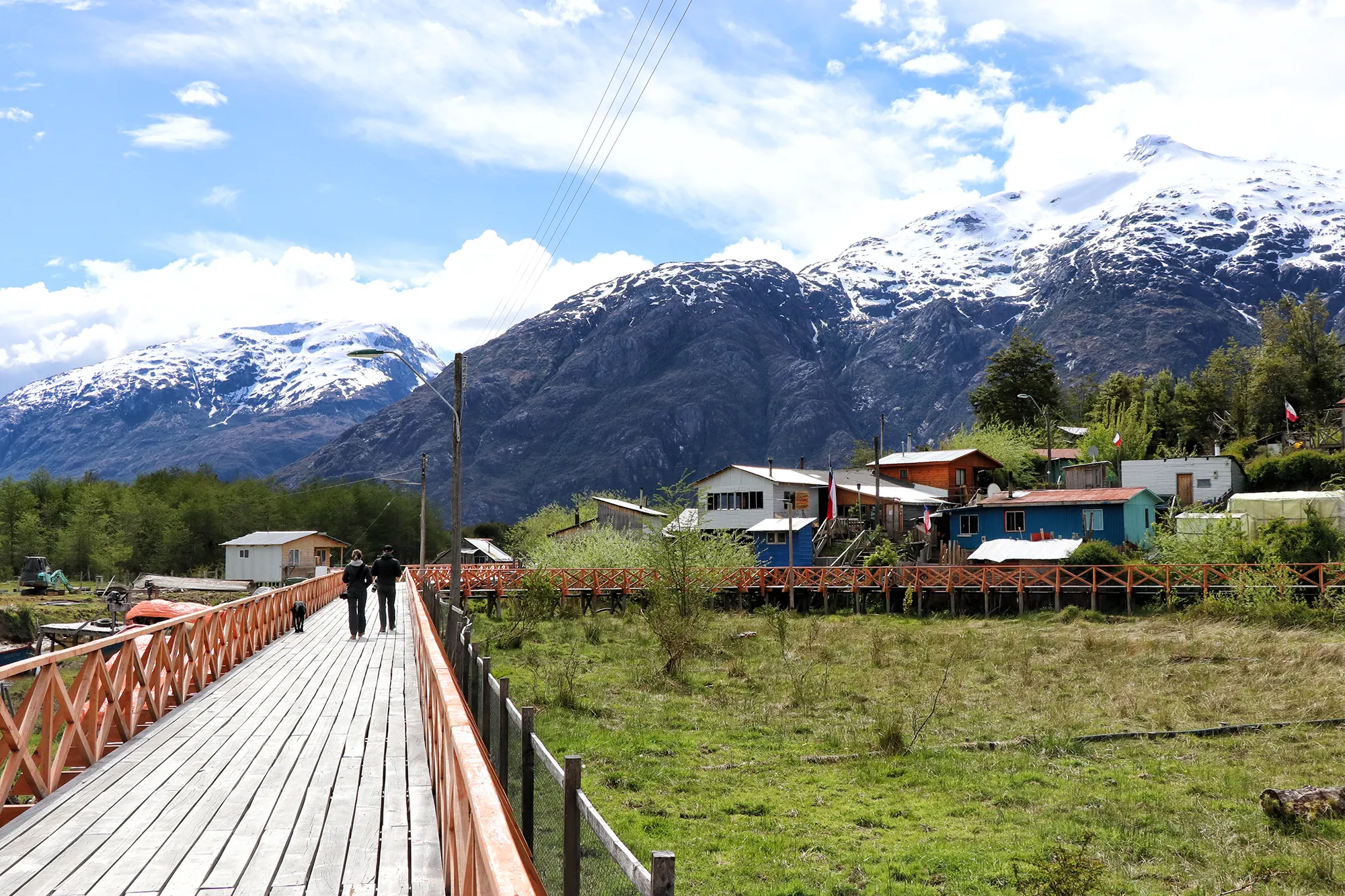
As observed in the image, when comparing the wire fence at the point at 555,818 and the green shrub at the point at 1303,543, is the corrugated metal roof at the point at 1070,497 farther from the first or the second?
the wire fence at the point at 555,818

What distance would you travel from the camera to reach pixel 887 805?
452 inches

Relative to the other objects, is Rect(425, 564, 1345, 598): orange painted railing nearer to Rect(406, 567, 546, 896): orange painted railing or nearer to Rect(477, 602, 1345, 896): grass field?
Rect(477, 602, 1345, 896): grass field

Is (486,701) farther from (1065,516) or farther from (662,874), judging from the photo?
(1065,516)

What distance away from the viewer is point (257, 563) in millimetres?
70125

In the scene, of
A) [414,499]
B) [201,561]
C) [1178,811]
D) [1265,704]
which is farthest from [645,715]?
[414,499]

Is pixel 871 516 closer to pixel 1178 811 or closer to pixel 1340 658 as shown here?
pixel 1340 658

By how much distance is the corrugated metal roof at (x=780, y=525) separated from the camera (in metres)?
54.1

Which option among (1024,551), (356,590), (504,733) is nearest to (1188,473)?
(1024,551)

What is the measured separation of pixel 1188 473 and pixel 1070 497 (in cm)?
1093

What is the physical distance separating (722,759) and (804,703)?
4.66 meters

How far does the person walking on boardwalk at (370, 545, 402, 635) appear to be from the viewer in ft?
68.8

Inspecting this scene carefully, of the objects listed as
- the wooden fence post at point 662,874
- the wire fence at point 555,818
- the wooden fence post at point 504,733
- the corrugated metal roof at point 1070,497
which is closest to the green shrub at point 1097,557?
the corrugated metal roof at point 1070,497

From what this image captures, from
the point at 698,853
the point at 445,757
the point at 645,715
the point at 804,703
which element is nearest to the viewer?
the point at 445,757

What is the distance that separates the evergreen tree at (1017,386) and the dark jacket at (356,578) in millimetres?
80626
